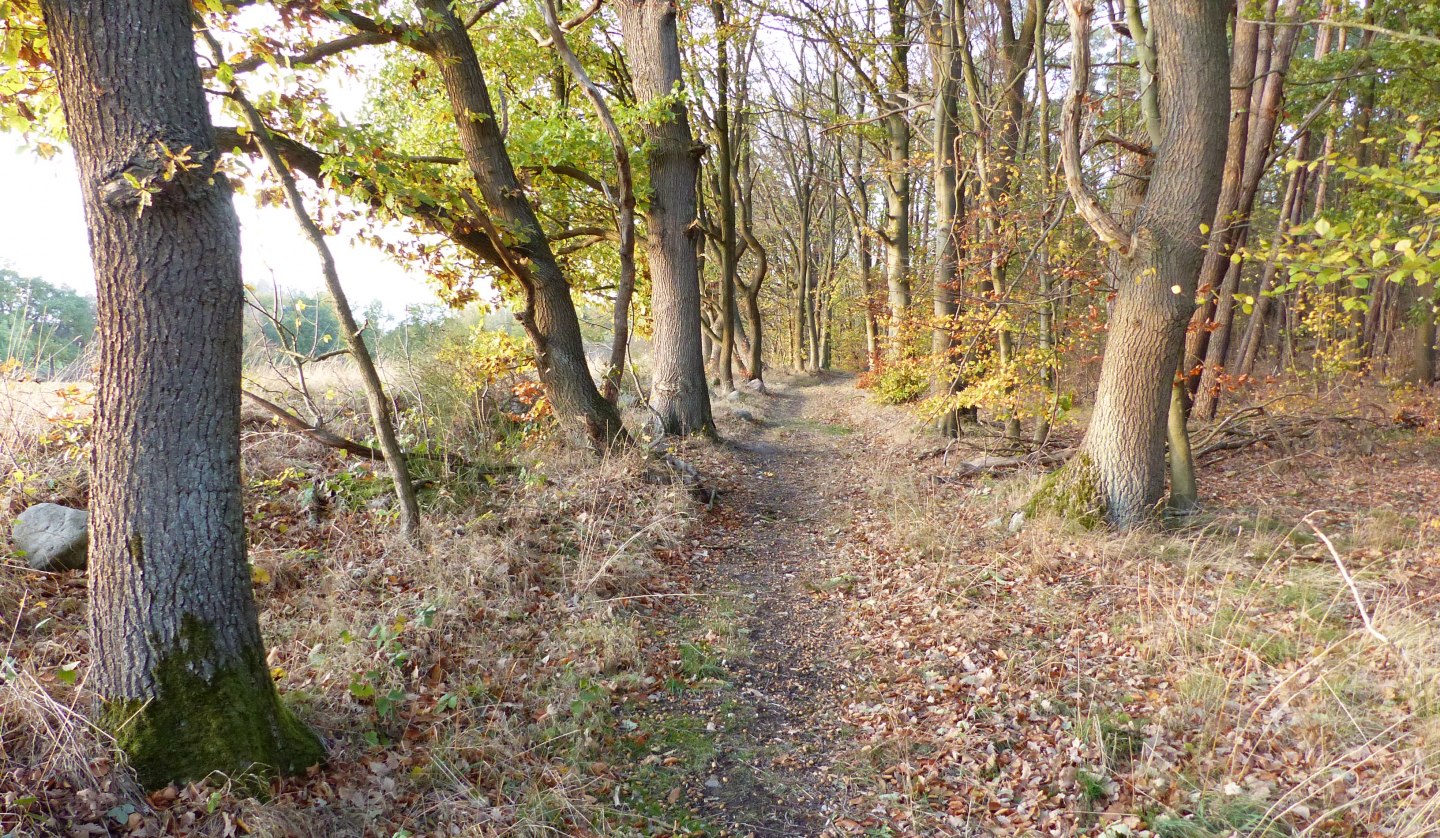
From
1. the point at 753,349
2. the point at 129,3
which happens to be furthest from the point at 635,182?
the point at 753,349

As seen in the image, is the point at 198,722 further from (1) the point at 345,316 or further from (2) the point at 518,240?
(2) the point at 518,240

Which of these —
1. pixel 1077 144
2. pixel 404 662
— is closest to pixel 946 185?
pixel 1077 144

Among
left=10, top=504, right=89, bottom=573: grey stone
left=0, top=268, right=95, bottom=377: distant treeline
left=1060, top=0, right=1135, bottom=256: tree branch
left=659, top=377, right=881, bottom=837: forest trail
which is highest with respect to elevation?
left=1060, top=0, right=1135, bottom=256: tree branch

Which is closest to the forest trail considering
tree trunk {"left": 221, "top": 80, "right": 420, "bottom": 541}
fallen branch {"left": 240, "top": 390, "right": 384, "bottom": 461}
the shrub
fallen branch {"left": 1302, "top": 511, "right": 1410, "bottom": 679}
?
fallen branch {"left": 1302, "top": 511, "right": 1410, "bottom": 679}

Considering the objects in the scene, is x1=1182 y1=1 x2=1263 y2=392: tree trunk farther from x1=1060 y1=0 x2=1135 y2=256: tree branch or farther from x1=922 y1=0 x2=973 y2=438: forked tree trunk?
x1=922 y1=0 x2=973 y2=438: forked tree trunk

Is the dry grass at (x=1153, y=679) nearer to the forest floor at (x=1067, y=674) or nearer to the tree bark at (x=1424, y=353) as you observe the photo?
the forest floor at (x=1067, y=674)

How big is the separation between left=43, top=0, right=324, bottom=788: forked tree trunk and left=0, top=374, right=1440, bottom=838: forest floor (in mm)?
221

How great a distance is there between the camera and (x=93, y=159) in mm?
2615

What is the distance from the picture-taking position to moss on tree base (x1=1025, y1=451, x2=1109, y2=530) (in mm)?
6293

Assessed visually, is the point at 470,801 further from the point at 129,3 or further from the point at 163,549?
the point at 129,3

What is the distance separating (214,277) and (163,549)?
3.71 ft

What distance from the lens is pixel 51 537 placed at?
4336 millimetres

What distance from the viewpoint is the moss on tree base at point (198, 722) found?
2.75 meters

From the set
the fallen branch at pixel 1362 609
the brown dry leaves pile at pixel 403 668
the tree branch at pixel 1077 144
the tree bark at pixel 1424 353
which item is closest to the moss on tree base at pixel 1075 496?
the tree branch at pixel 1077 144
